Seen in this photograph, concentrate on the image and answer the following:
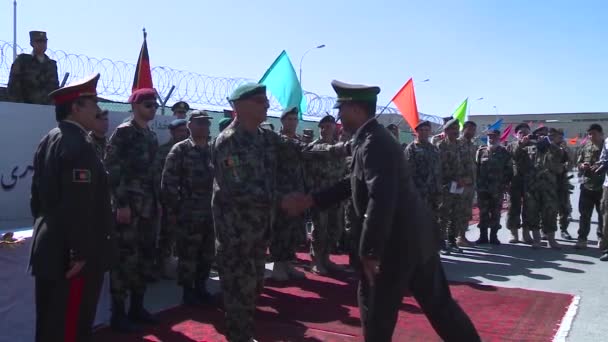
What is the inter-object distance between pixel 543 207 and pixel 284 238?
181 inches

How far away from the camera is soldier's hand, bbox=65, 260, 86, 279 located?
3.12m

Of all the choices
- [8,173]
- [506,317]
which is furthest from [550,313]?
[8,173]

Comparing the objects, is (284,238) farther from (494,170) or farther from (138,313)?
(494,170)

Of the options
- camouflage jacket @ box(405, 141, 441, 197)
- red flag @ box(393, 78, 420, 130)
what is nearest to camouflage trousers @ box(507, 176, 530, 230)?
red flag @ box(393, 78, 420, 130)

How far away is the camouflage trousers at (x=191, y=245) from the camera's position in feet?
17.6

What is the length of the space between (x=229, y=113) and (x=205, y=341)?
16.7ft

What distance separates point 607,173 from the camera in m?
8.25

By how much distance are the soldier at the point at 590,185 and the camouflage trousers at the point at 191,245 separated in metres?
6.25

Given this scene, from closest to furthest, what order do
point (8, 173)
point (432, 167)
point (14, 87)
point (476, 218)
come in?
point (8, 173) → point (14, 87) → point (432, 167) → point (476, 218)

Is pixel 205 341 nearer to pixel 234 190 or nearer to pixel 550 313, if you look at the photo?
pixel 234 190

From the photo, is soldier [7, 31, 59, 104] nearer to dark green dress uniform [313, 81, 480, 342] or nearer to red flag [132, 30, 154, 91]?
red flag [132, 30, 154, 91]

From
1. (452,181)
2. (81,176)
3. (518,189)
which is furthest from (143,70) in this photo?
(518,189)

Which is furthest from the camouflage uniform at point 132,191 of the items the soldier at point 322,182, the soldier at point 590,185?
the soldier at point 590,185

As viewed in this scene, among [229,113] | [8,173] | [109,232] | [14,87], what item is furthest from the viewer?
[229,113]
